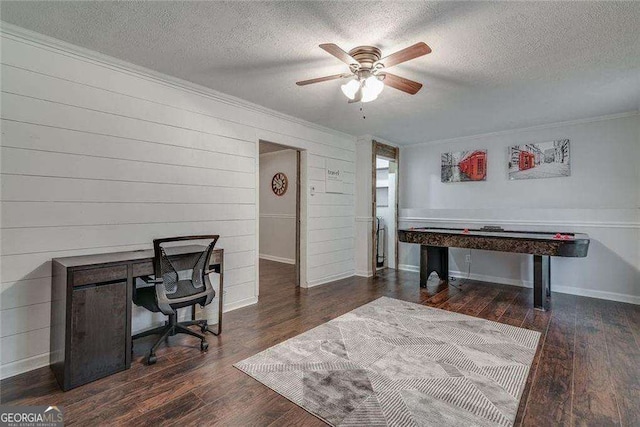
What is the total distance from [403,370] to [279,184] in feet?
16.1

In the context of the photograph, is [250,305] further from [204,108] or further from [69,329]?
[204,108]

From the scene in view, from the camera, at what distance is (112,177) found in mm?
2645

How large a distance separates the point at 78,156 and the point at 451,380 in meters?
3.26

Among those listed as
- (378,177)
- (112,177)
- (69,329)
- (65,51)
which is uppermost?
(65,51)

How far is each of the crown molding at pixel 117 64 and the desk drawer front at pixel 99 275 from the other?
1.69m

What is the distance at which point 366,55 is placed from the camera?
237cm

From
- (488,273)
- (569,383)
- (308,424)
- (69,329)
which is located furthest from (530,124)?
(69,329)

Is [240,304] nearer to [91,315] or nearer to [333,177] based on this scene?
[91,315]

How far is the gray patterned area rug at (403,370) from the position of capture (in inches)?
71.6

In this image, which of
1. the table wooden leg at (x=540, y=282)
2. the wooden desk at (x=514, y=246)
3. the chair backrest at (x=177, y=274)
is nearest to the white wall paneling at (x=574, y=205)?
the wooden desk at (x=514, y=246)

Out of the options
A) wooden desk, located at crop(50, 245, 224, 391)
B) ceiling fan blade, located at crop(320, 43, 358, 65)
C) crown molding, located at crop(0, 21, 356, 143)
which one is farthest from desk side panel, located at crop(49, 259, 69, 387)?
ceiling fan blade, located at crop(320, 43, 358, 65)

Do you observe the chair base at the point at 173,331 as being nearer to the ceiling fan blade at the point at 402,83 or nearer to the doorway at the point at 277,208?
the ceiling fan blade at the point at 402,83

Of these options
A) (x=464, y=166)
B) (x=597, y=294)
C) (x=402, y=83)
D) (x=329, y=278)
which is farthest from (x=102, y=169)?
(x=597, y=294)

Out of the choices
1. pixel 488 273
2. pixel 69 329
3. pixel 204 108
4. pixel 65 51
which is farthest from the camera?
pixel 488 273
